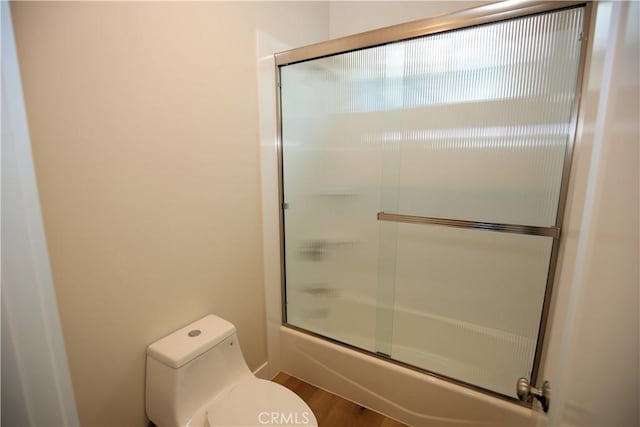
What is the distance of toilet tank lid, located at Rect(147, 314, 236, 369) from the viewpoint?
1.14 meters

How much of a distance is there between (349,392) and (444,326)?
72cm

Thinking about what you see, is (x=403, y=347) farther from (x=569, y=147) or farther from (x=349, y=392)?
(x=569, y=147)

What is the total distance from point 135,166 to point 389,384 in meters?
1.62

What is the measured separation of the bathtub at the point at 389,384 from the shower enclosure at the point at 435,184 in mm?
46

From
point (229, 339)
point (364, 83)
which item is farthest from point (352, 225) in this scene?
point (229, 339)

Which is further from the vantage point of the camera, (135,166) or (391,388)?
(391,388)

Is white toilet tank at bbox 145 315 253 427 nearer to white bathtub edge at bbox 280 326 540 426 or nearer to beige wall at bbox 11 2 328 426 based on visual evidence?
beige wall at bbox 11 2 328 426

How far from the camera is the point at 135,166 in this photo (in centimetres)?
107

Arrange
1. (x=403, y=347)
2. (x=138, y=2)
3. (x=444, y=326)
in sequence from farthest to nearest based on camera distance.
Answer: (x=444, y=326) < (x=403, y=347) < (x=138, y=2)

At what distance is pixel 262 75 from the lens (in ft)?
5.13

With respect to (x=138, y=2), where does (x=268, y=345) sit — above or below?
below

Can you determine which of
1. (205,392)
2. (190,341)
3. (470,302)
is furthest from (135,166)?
(470,302)

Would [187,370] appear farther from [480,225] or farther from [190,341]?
[480,225]

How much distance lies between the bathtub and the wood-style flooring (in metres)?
0.03
